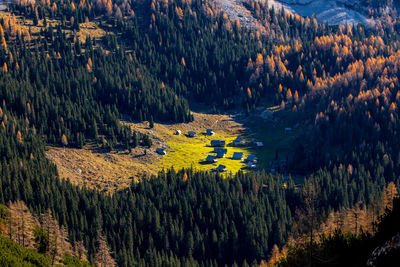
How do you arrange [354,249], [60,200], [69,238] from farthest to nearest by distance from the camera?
[60,200] → [69,238] → [354,249]

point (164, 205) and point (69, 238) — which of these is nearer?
point (69, 238)

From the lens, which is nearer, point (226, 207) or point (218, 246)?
point (218, 246)

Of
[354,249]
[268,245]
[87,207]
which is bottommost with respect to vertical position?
[268,245]

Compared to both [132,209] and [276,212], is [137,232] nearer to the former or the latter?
[132,209]

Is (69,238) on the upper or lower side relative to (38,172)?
lower

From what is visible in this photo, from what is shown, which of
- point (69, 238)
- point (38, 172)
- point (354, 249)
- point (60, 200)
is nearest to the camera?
point (354, 249)

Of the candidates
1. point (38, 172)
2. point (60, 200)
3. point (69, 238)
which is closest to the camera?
point (69, 238)

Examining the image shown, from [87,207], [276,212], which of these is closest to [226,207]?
[276,212]

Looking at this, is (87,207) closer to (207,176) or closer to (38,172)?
(38,172)

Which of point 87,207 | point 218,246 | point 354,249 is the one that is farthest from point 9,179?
point 354,249
